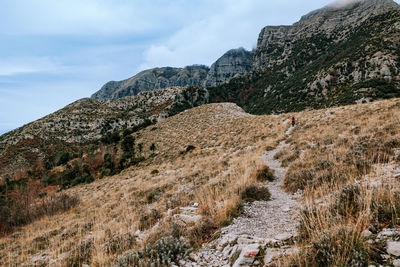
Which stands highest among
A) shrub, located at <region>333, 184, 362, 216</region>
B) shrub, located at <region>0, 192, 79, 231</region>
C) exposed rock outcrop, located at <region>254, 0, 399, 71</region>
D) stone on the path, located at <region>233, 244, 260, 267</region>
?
exposed rock outcrop, located at <region>254, 0, 399, 71</region>

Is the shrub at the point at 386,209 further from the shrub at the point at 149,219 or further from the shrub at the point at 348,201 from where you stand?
the shrub at the point at 149,219

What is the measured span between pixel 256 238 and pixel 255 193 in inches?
101

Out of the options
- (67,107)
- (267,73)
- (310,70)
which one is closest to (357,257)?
(310,70)

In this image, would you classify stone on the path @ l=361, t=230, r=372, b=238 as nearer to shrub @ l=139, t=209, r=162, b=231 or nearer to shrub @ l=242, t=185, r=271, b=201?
shrub @ l=242, t=185, r=271, b=201

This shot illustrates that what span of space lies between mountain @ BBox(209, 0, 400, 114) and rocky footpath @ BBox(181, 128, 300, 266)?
2349 inches

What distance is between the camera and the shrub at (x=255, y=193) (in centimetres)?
577

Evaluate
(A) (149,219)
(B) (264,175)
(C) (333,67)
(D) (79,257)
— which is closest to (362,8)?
(C) (333,67)

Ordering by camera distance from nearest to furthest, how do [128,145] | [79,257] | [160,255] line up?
[160,255] → [79,257] → [128,145]

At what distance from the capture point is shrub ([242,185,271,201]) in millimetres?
5772

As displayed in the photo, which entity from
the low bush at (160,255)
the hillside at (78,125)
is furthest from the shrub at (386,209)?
the hillside at (78,125)

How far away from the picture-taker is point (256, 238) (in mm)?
3439

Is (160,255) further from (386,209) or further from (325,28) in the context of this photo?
(325,28)

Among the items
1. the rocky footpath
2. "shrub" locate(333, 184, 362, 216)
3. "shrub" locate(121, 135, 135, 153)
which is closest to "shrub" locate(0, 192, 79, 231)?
the rocky footpath

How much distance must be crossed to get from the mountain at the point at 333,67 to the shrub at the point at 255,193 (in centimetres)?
5877
